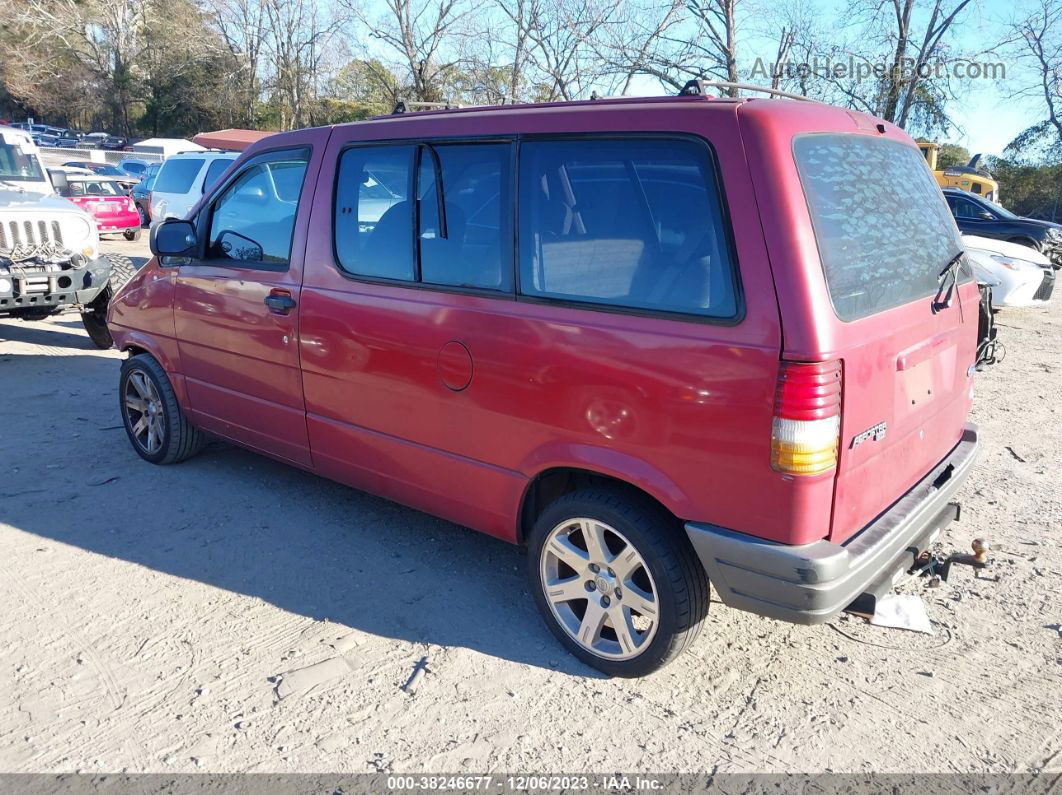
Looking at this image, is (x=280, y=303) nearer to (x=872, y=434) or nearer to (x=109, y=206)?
(x=872, y=434)

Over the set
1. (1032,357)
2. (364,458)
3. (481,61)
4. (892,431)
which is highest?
(481,61)

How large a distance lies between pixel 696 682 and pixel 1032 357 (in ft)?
25.5

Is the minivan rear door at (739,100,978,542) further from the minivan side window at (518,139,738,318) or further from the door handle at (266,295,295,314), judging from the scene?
the door handle at (266,295,295,314)

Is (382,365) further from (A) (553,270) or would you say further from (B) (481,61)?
(B) (481,61)

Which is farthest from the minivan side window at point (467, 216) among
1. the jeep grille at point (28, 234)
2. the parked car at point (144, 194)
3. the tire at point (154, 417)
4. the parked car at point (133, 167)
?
the parked car at point (133, 167)

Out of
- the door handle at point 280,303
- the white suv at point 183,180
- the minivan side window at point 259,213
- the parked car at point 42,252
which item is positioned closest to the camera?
the door handle at point 280,303

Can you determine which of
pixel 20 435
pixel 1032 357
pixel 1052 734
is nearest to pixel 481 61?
pixel 1032 357

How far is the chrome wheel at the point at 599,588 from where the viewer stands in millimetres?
3066

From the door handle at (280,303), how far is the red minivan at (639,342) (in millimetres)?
14

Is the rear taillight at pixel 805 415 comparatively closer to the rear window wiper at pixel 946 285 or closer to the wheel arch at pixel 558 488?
the wheel arch at pixel 558 488

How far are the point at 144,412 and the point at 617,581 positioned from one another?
11.9 ft

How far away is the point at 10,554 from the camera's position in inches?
161

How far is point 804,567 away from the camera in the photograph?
8.52 ft

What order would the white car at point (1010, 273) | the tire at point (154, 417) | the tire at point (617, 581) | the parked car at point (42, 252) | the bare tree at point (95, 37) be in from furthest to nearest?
the bare tree at point (95, 37), the white car at point (1010, 273), the parked car at point (42, 252), the tire at point (154, 417), the tire at point (617, 581)
